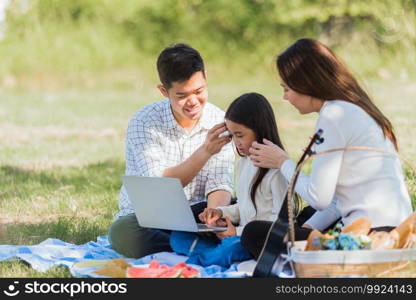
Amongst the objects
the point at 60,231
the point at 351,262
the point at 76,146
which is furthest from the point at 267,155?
the point at 76,146

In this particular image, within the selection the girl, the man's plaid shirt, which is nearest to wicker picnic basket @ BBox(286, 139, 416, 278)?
the girl

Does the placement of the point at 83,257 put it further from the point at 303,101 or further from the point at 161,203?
the point at 303,101

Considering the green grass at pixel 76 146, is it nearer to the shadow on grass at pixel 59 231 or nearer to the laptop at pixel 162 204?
the shadow on grass at pixel 59 231

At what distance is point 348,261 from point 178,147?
1.51 metres

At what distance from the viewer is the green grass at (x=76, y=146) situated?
510 cm

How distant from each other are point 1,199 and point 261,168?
8.88ft

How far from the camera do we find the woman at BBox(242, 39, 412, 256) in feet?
11.3

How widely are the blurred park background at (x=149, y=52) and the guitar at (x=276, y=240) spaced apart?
5808 mm

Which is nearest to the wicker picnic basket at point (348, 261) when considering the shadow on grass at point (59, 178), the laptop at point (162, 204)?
the laptop at point (162, 204)

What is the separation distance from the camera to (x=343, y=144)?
346cm

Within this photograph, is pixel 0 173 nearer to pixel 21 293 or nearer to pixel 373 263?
pixel 21 293

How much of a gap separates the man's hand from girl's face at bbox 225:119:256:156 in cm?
6

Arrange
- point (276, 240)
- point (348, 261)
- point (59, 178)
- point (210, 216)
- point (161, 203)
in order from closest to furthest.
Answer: point (348, 261) < point (276, 240) < point (161, 203) < point (210, 216) < point (59, 178)

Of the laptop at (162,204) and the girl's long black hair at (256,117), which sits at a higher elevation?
the girl's long black hair at (256,117)
